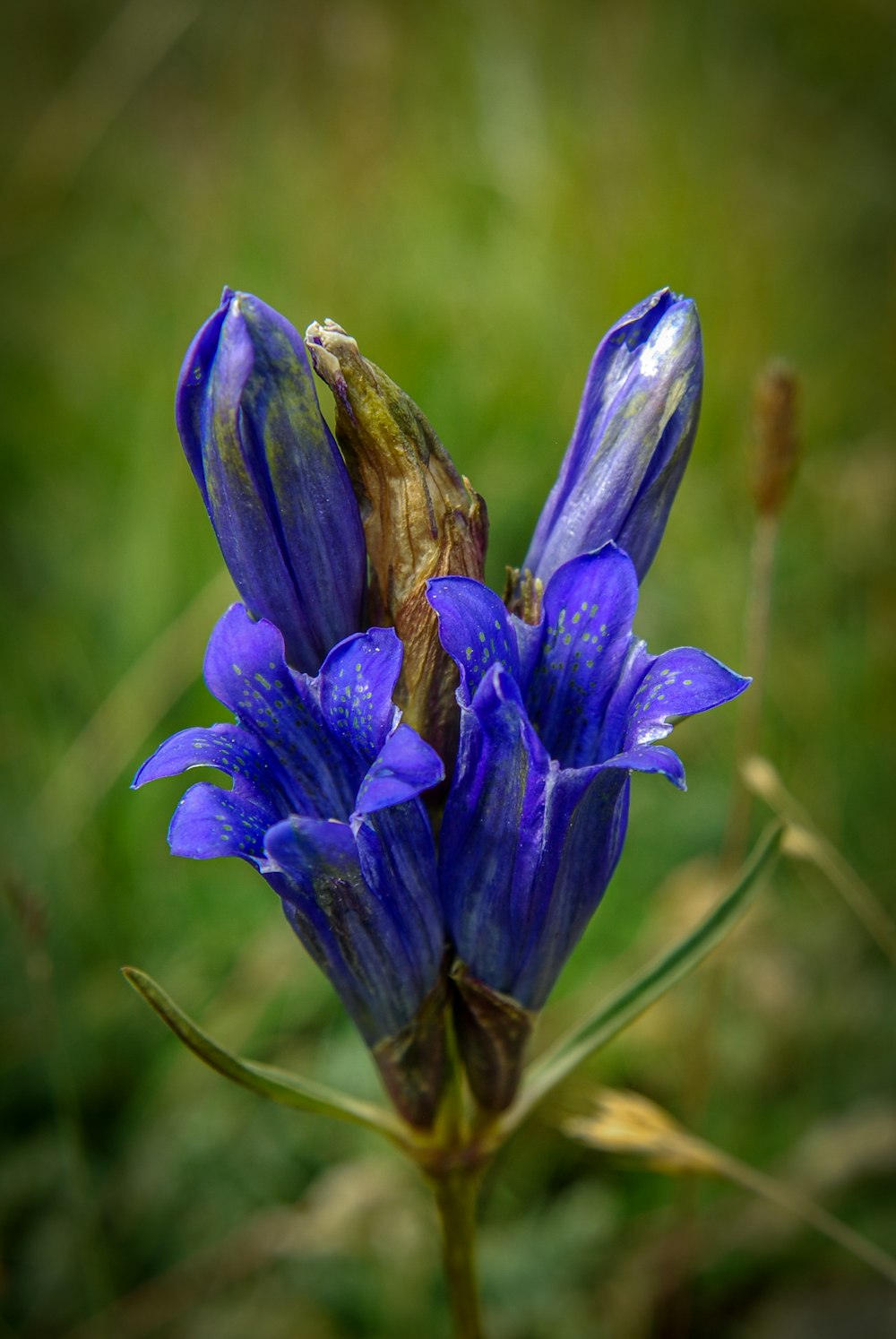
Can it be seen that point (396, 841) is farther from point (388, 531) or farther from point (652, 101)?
point (652, 101)

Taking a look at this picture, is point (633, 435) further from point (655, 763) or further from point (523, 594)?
point (655, 763)

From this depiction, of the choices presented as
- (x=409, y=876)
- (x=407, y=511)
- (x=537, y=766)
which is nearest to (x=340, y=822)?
(x=409, y=876)

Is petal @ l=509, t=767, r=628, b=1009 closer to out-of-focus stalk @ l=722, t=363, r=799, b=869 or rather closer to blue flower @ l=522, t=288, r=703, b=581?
blue flower @ l=522, t=288, r=703, b=581

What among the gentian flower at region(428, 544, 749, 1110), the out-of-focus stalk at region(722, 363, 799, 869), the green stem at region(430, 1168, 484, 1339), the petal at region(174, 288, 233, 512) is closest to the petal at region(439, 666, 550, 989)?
the gentian flower at region(428, 544, 749, 1110)

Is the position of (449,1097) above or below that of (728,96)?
below

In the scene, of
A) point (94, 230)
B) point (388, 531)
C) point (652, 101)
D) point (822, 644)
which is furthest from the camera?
point (94, 230)

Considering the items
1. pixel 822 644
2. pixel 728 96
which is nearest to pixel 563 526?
pixel 822 644
